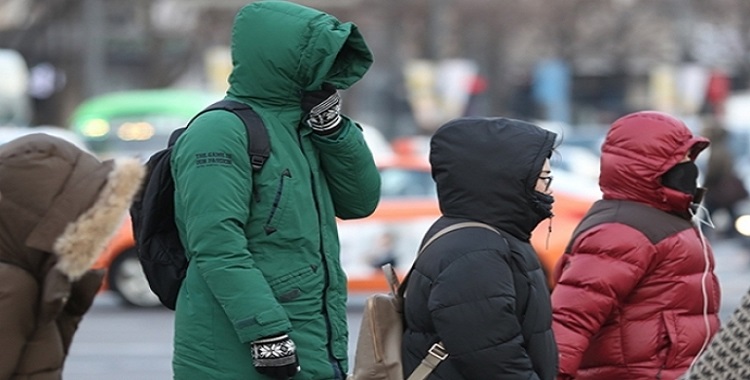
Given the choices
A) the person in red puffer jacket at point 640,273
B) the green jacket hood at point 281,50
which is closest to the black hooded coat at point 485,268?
the green jacket hood at point 281,50

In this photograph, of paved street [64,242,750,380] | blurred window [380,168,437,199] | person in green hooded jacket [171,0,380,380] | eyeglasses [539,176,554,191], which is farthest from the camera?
blurred window [380,168,437,199]

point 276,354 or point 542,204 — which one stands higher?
point 542,204

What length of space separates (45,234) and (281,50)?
0.82 metres

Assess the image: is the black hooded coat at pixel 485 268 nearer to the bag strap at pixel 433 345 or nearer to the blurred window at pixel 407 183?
the bag strap at pixel 433 345

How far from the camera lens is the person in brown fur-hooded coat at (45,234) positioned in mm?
4188

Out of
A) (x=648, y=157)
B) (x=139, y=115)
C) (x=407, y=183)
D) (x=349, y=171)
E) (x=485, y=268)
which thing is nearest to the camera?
(x=485, y=268)

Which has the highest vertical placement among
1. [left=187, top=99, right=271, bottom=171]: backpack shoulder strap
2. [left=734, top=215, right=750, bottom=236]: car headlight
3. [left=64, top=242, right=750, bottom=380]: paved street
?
[left=187, top=99, right=271, bottom=171]: backpack shoulder strap

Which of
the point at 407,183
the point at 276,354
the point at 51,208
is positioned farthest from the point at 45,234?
the point at 407,183

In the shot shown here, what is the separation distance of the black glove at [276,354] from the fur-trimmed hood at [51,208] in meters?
0.64

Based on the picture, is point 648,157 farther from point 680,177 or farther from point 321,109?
point 321,109

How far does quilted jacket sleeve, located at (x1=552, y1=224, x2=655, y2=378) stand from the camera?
4.47 meters

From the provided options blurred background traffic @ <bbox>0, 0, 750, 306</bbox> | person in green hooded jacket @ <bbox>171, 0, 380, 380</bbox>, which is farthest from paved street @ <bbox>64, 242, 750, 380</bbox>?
person in green hooded jacket @ <bbox>171, 0, 380, 380</bbox>

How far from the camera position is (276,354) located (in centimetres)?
393

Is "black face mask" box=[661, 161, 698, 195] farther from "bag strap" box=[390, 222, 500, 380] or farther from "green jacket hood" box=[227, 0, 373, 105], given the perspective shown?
"green jacket hood" box=[227, 0, 373, 105]
